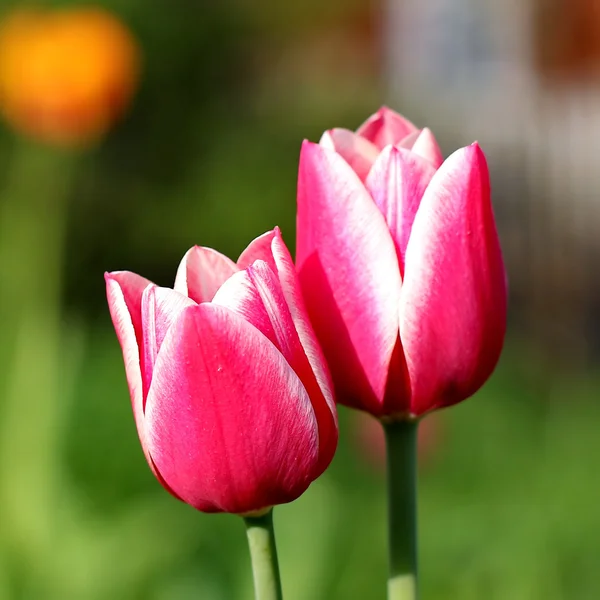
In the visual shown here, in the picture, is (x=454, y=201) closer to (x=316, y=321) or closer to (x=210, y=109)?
(x=316, y=321)

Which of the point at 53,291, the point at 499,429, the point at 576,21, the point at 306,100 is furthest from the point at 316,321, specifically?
the point at 576,21

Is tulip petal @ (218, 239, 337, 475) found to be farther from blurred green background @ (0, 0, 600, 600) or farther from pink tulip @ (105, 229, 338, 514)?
blurred green background @ (0, 0, 600, 600)

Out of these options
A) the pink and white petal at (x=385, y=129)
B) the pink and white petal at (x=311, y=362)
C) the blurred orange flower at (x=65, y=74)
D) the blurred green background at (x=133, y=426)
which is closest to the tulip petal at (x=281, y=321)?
the pink and white petal at (x=311, y=362)

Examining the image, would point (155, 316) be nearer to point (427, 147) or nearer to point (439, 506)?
point (427, 147)

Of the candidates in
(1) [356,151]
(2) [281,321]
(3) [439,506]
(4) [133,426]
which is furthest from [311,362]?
Result: (4) [133,426]

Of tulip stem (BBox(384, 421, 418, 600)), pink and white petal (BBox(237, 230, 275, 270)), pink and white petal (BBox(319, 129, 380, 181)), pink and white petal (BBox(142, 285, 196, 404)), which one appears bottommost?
tulip stem (BBox(384, 421, 418, 600))

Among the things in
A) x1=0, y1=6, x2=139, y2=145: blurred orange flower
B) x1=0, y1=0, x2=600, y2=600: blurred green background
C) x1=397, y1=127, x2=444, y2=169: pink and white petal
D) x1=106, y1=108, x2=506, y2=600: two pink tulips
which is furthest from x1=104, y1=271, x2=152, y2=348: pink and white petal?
x1=0, y1=6, x2=139, y2=145: blurred orange flower
